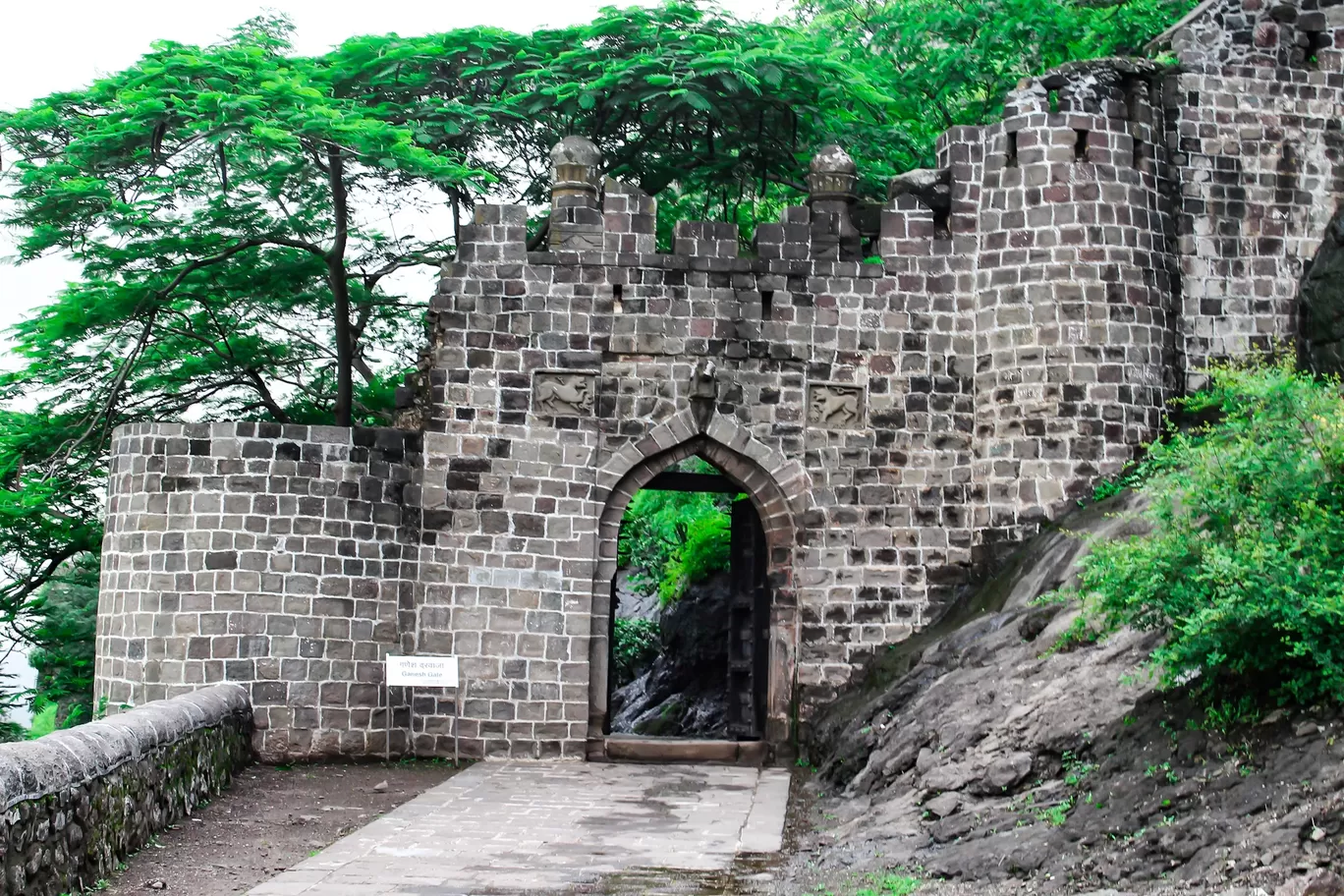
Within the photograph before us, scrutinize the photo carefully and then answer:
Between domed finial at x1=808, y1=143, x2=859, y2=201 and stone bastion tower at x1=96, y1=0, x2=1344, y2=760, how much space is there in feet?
0.13

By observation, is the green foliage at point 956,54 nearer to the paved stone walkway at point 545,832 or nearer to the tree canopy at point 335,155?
the tree canopy at point 335,155

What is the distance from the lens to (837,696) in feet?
47.5

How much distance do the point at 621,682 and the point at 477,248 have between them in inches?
510

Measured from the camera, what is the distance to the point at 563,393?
14805mm

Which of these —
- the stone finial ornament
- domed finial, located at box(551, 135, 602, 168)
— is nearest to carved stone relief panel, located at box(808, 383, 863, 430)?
the stone finial ornament

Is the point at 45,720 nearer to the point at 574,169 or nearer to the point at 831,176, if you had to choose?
the point at 574,169

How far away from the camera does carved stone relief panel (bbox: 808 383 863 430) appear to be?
14898 mm

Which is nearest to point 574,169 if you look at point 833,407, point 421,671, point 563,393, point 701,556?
point 563,393

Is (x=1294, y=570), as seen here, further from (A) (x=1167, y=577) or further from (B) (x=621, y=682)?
(B) (x=621, y=682)

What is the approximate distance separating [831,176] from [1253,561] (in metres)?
8.33

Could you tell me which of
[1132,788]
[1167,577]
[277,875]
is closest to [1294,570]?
[1167,577]

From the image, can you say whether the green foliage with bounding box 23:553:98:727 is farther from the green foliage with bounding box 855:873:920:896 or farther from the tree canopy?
the green foliage with bounding box 855:873:920:896

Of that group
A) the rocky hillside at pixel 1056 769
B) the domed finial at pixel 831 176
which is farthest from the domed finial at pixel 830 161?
the rocky hillside at pixel 1056 769

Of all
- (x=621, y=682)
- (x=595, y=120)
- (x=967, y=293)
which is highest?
(x=595, y=120)
